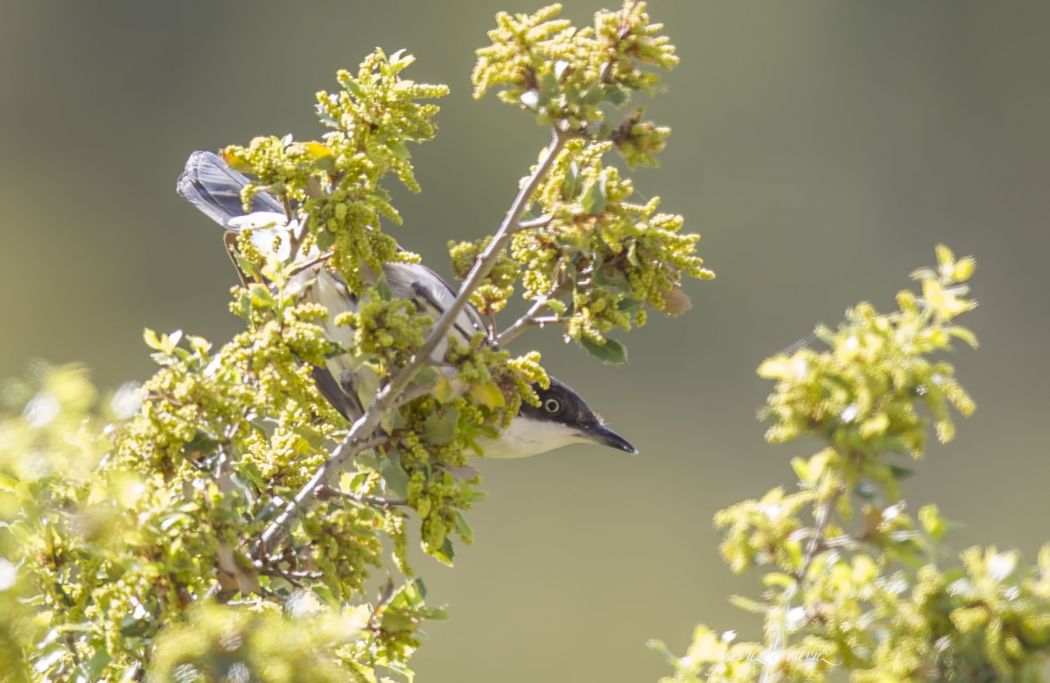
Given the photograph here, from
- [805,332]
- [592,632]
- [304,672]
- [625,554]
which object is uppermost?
[805,332]

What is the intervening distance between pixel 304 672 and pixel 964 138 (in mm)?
8325

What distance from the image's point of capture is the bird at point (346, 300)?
1477 mm

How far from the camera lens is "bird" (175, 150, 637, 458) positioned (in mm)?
1477

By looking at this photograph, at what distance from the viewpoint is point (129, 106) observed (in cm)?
846

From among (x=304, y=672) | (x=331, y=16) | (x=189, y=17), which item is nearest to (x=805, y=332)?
(x=331, y=16)

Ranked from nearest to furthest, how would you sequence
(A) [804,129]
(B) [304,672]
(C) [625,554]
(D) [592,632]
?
(B) [304,672], (D) [592,632], (C) [625,554], (A) [804,129]

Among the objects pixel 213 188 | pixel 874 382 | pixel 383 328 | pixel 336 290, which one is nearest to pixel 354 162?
pixel 383 328

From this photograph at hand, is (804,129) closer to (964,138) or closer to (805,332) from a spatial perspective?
(964,138)

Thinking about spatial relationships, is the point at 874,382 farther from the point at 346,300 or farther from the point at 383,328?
the point at 346,300

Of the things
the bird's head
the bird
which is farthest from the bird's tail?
the bird's head

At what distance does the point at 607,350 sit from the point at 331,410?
0.29 metres

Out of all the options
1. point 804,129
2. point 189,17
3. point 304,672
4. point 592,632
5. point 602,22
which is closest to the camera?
point 304,672

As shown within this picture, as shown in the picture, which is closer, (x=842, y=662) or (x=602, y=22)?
(x=842, y=662)

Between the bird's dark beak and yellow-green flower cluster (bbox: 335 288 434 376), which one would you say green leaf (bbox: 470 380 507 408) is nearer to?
yellow-green flower cluster (bbox: 335 288 434 376)
